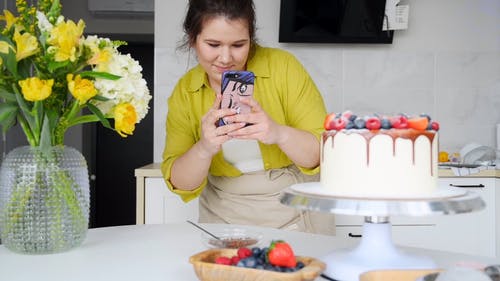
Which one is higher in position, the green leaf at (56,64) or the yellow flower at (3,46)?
the yellow flower at (3,46)

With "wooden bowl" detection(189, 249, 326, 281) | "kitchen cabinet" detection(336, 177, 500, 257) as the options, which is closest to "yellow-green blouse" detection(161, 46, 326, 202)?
"wooden bowl" detection(189, 249, 326, 281)

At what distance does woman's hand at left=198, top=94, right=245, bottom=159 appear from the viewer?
1328 millimetres

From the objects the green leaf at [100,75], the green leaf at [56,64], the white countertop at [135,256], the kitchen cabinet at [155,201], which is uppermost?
the green leaf at [56,64]

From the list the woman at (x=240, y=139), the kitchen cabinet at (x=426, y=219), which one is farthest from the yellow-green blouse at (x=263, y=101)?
the kitchen cabinet at (x=426, y=219)

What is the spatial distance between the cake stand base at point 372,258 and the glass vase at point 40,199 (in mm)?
500

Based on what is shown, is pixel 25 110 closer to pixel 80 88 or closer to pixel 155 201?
pixel 80 88

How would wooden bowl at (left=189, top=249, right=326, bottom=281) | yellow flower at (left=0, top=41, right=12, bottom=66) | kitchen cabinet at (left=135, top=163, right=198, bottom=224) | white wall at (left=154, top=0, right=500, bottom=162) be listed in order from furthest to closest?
white wall at (left=154, top=0, right=500, bottom=162), kitchen cabinet at (left=135, top=163, right=198, bottom=224), yellow flower at (left=0, top=41, right=12, bottom=66), wooden bowl at (left=189, top=249, right=326, bottom=281)

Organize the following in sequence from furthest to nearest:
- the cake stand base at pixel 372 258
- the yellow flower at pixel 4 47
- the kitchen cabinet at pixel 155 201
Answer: the kitchen cabinet at pixel 155 201
the yellow flower at pixel 4 47
the cake stand base at pixel 372 258

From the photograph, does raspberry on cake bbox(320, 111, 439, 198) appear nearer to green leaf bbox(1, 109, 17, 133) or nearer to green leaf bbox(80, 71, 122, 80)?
green leaf bbox(80, 71, 122, 80)

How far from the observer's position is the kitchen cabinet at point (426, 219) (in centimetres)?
262

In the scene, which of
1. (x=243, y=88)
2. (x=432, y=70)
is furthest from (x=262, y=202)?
(x=432, y=70)

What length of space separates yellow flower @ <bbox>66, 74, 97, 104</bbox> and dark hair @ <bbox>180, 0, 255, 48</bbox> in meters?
0.53

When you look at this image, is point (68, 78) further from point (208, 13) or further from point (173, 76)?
point (173, 76)

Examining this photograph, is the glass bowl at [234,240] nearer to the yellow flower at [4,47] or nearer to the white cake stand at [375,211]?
the white cake stand at [375,211]
